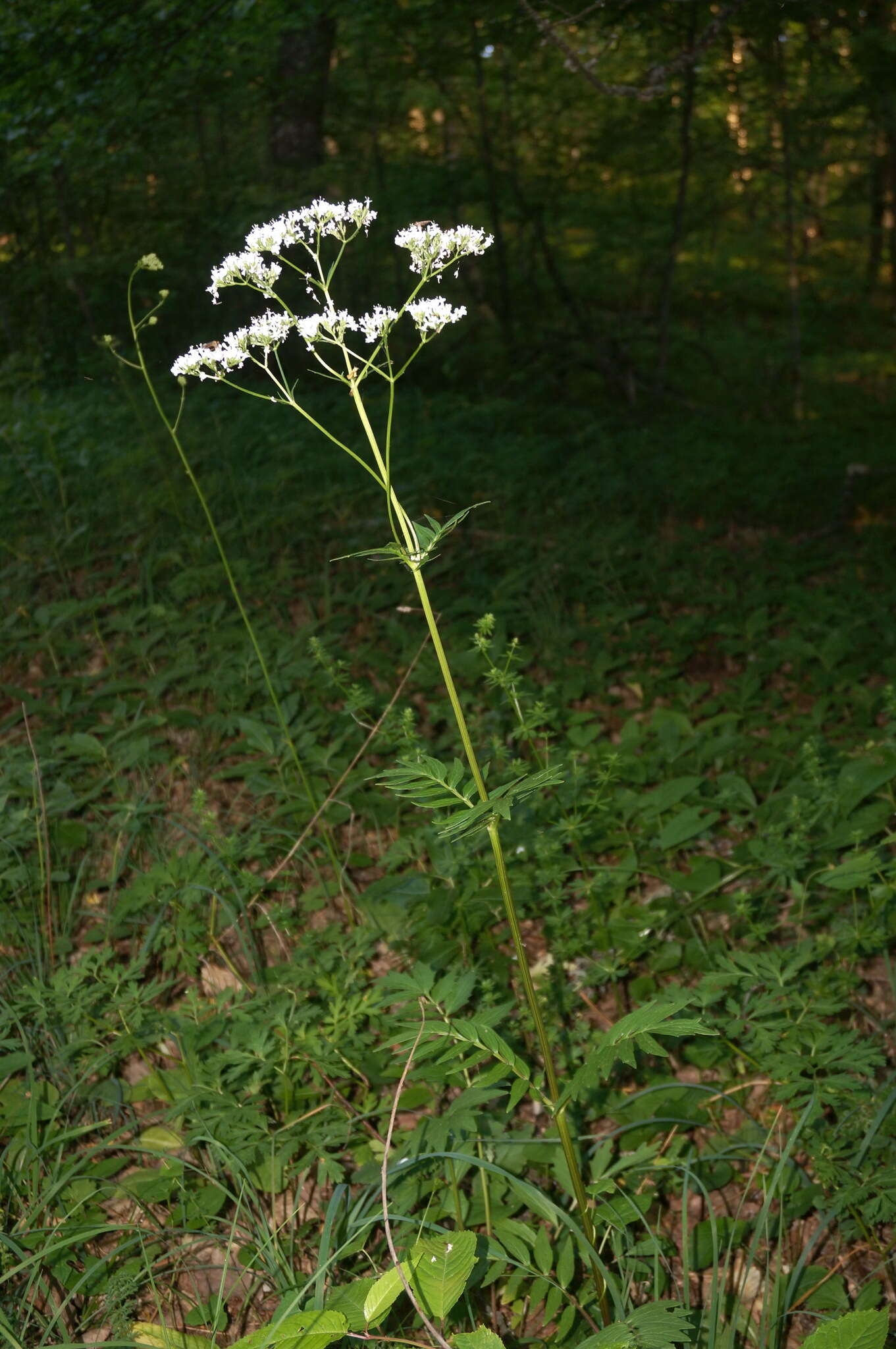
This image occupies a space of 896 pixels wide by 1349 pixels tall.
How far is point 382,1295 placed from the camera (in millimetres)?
1286

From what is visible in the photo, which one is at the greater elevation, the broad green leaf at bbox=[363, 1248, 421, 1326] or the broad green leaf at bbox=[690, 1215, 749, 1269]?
the broad green leaf at bbox=[363, 1248, 421, 1326]

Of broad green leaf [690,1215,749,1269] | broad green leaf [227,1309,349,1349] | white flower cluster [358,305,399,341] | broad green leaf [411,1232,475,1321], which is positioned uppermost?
white flower cluster [358,305,399,341]

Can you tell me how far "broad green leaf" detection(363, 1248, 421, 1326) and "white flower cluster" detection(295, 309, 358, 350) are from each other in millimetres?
1283

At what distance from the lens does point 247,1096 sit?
2.02m

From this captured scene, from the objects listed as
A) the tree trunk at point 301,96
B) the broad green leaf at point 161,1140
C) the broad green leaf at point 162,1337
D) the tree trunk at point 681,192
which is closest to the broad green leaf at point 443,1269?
the broad green leaf at point 162,1337

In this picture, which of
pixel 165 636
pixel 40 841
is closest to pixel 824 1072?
pixel 40 841

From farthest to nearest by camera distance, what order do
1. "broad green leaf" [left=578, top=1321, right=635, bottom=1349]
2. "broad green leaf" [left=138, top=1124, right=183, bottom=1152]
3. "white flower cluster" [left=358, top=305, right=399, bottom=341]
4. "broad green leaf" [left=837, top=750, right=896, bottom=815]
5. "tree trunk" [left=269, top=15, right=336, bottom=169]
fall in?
"tree trunk" [left=269, top=15, right=336, bottom=169], "broad green leaf" [left=837, top=750, right=896, bottom=815], "broad green leaf" [left=138, top=1124, right=183, bottom=1152], "white flower cluster" [left=358, top=305, right=399, bottom=341], "broad green leaf" [left=578, top=1321, right=635, bottom=1349]

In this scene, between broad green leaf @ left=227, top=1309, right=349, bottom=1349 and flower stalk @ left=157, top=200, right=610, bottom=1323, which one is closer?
broad green leaf @ left=227, top=1309, right=349, bottom=1349

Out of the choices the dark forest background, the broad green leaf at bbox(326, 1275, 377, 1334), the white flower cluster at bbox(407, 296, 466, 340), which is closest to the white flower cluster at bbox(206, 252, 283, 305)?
the white flower cluster at bbox(407, 296, 466, 340)

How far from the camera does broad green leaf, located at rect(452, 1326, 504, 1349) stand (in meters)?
1.19

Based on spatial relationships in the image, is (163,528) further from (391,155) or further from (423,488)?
(391,155)

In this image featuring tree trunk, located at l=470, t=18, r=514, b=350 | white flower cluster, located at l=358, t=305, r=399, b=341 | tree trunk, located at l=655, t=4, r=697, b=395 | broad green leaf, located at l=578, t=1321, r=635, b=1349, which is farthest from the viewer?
tree trunk, located at l=470, t=18, r=514, b=350

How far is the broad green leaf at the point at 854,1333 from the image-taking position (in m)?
1.19

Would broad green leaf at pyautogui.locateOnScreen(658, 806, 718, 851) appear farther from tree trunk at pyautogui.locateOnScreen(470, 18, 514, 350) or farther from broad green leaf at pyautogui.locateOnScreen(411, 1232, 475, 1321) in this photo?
tree trunk at pyautogui.locateOnScreen(470, 18, 514, 350)
